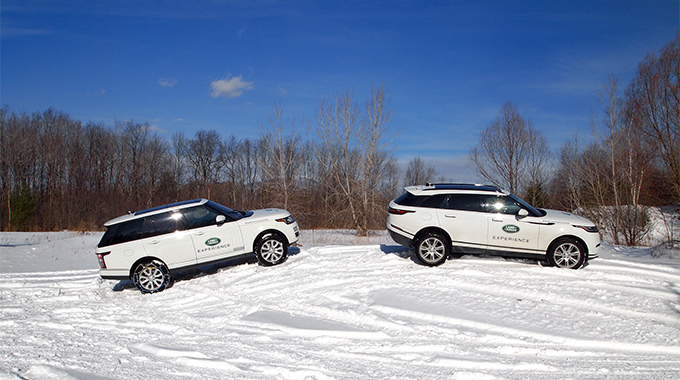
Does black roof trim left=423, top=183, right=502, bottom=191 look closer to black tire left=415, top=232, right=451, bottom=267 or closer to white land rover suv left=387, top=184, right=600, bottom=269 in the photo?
white land rover suv left=387, top=184, right=600, bottom=269

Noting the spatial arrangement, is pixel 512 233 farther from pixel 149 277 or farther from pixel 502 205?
pixel 149 277

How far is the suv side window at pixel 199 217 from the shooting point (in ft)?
31.1

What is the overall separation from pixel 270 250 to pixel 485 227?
5231mm

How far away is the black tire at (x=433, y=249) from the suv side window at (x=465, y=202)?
80cm

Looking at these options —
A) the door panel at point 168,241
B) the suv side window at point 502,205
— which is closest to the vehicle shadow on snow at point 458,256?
the suv side window at point 502,205

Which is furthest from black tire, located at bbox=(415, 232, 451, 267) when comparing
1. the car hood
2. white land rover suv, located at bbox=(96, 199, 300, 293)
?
white land rover suv, located at bbox=(96, 199, 300, 293)

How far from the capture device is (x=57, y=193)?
47312mm

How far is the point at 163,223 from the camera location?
9.34 meters

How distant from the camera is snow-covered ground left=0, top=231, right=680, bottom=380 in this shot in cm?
463

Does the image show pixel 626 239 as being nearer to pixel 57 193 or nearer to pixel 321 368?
pixel 321 368

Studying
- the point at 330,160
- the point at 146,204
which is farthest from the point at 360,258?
the point at 146,204

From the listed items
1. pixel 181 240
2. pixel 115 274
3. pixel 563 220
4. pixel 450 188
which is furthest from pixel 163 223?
pixel 563 220

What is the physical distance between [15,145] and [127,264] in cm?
4994

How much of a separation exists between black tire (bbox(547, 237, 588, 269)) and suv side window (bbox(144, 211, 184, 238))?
862 cm
